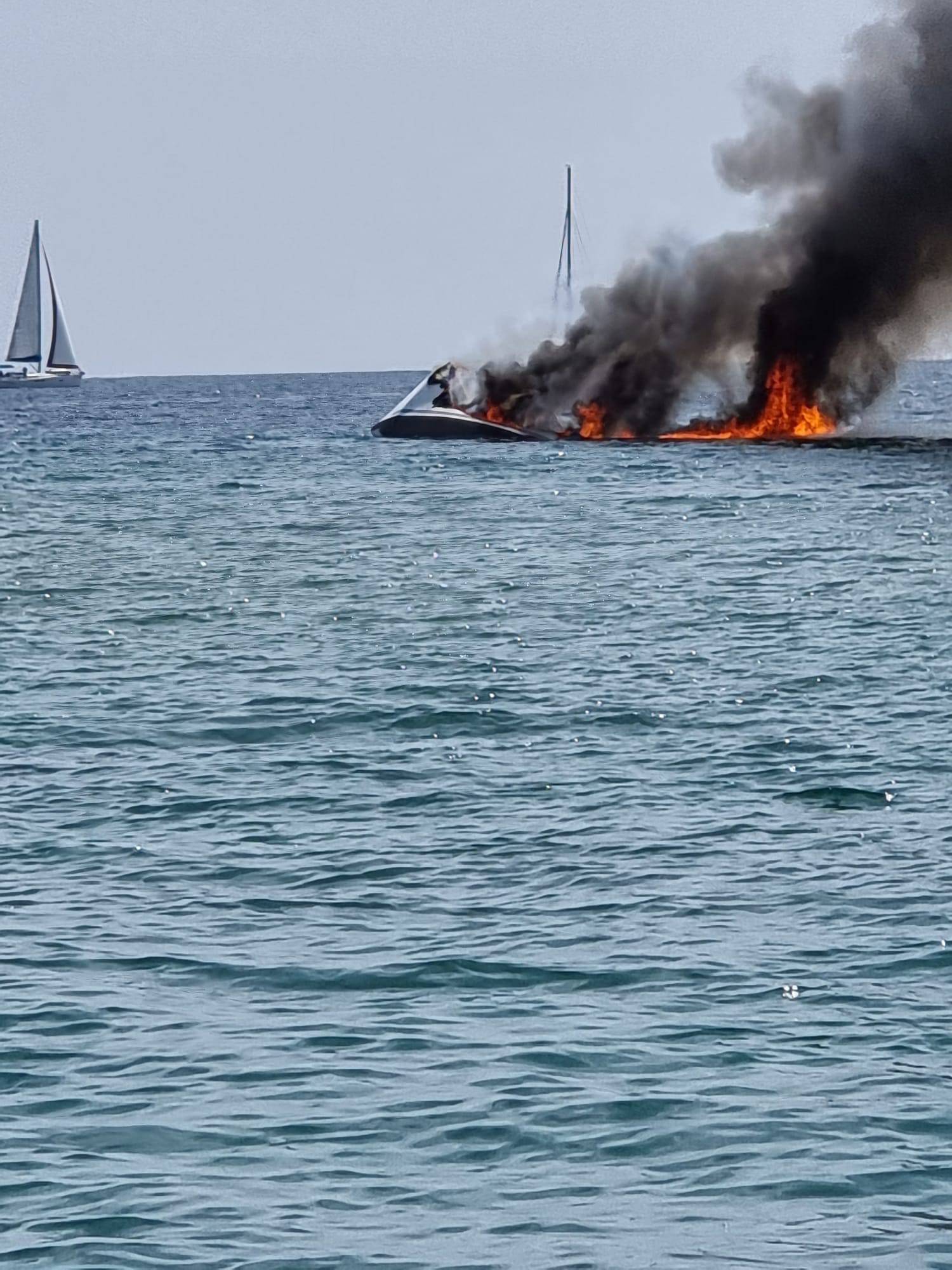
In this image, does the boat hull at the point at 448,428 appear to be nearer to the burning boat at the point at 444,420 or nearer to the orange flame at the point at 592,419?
the burning boat at the point at 444,420

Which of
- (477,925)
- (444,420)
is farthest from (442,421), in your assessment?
(477,925)

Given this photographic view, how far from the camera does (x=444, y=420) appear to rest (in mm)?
94812

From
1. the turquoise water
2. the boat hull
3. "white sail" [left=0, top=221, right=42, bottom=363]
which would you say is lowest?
the turquoise water

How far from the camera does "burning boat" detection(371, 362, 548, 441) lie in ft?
311

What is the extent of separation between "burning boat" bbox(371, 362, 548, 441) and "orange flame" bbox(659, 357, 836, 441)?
7589 mm

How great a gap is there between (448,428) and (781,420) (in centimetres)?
1533

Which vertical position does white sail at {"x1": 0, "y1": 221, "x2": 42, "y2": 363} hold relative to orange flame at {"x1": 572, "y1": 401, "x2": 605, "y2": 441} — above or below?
above

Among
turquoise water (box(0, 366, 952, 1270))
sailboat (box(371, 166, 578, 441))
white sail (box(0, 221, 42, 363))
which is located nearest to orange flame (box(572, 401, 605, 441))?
sailboat (box(371, 166, 578, 441))

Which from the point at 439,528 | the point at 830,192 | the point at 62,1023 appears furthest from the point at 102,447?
the point at 62,1023

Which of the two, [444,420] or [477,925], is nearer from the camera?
[477,925]

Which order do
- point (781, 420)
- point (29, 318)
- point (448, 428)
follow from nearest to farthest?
point (448, 428)
point (781, 420)
point (29, 318)

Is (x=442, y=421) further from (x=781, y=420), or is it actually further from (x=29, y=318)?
(x=29, y=318)

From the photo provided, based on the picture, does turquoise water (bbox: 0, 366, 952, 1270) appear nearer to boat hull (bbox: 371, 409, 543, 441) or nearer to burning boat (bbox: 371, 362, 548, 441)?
boat hull (bbox: 371, 409, 543, 441)

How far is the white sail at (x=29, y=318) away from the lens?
18338 cm
